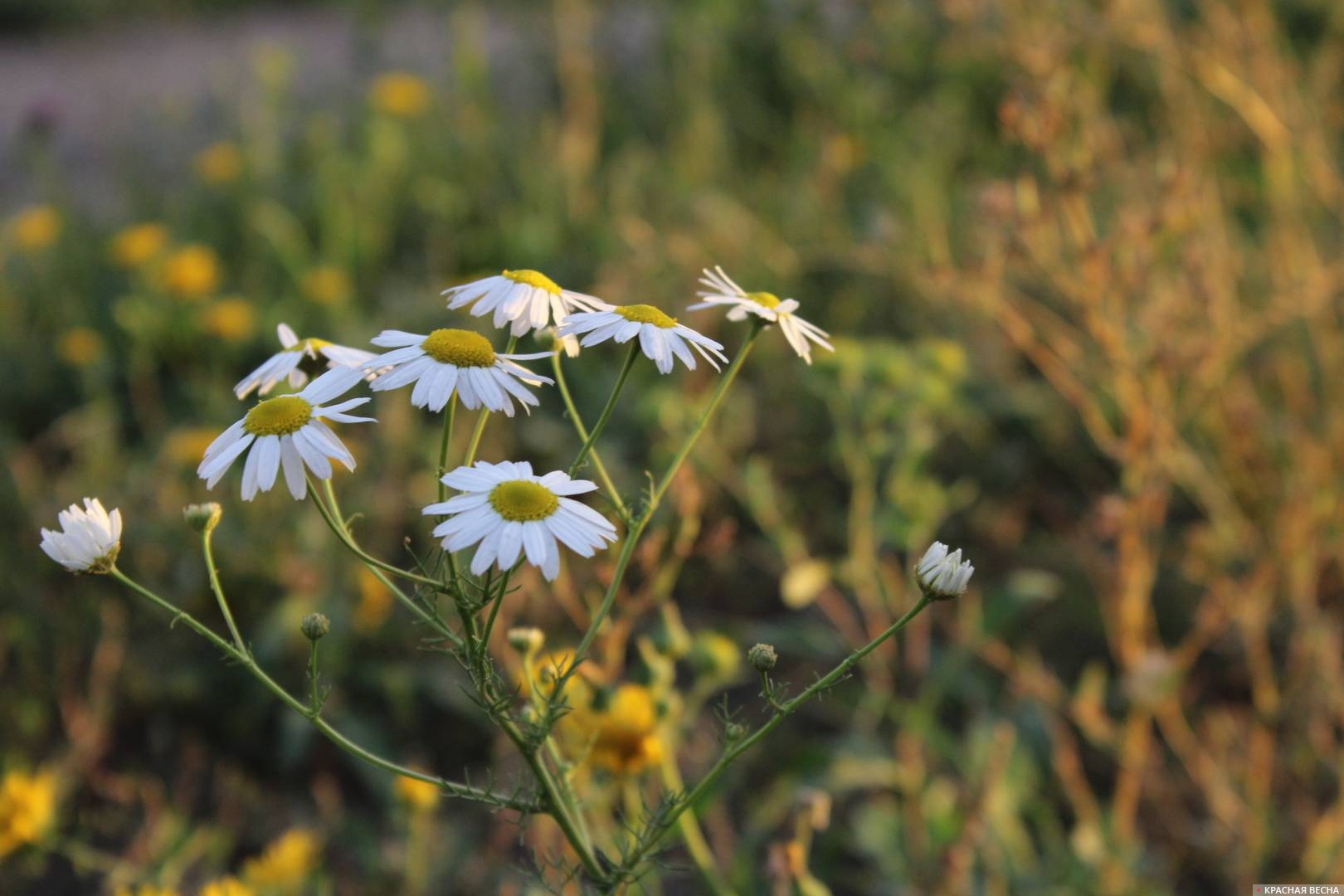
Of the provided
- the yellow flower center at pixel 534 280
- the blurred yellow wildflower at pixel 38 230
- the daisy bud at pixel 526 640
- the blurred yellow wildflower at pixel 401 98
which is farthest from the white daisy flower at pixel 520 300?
the blurred yellow wildflower at pixel 401 98

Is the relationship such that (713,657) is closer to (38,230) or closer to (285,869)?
(285,869)

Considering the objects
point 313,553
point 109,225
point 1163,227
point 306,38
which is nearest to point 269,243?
point 109,225

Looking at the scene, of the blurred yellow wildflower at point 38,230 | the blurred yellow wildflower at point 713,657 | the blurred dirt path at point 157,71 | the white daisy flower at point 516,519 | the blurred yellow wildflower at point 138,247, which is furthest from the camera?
the blurred dirt path at point 157,71

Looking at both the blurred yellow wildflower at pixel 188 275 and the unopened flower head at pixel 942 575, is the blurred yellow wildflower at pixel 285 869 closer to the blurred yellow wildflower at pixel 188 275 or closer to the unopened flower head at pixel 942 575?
the unopened flower head at pixel 942 575

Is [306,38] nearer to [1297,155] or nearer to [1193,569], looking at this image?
[1297,155]

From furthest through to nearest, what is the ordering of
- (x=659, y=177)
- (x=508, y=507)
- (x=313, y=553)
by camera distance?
(x=659, y=177) < (x=313, y=553) < (x=508, y=507)

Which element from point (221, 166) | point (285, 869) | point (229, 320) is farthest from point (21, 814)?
point (221, 166)

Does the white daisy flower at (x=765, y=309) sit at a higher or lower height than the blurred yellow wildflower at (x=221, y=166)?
higher
